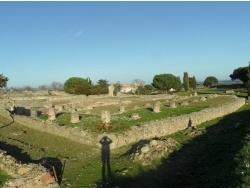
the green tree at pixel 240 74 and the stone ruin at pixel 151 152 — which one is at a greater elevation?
the green tree at pixel 240 74

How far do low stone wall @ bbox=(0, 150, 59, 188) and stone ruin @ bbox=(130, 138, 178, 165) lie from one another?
4294mm

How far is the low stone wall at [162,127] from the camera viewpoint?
51.8 ft

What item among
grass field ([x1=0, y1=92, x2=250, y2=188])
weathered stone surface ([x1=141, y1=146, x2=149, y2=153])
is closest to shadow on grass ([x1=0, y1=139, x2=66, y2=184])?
grass field ([x1=0, y1=92, x2=250, y2=188])

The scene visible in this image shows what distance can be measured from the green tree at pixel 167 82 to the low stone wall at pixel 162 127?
43.1 m

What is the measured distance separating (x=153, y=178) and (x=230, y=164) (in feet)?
9.98

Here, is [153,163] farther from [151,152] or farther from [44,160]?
[44,160]

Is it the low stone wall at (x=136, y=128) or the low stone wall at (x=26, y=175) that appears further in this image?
the low stone wall at (x=136, y=128)

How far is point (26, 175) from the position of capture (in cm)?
969

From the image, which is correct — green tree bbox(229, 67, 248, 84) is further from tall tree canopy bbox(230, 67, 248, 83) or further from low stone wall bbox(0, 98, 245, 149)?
low stone wall bbox(0, 98, 245, 149)

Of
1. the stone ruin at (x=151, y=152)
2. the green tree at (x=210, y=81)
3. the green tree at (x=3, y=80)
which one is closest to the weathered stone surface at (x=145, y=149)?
the stone ruin at (x=151, y=152)

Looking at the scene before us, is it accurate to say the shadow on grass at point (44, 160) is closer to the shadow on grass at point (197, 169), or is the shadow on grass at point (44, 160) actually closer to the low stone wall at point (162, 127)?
the shadow on grass at point (197, 169)

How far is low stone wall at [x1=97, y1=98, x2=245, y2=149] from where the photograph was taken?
51.8 ft

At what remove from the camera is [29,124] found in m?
21.4

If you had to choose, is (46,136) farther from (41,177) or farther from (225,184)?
(225,184)
